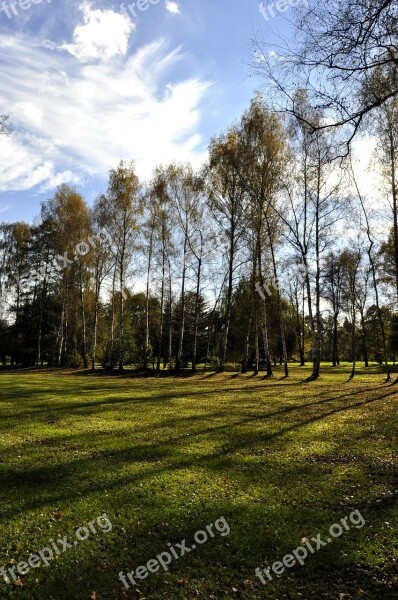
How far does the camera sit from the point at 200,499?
273 inches

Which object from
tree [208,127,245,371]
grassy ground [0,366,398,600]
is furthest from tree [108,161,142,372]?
grassy ground [0,366,398,600]

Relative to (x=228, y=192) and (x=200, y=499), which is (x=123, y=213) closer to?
(x=228, y=192)

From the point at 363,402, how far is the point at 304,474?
423 inches

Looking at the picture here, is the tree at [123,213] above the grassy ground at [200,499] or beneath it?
above

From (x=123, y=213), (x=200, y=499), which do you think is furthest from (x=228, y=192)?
(x=200, y=499)

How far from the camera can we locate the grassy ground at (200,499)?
15.8ft

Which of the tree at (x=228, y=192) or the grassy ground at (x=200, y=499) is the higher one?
the tree at (x=228, y=192)

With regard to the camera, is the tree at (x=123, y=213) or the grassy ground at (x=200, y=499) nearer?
the grassy ground at (x=200, y=499)

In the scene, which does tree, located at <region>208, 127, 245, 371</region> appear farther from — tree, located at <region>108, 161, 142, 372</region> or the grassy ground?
the grassy ground

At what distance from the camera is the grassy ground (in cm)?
482

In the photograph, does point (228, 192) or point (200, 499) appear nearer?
point (200, 499)

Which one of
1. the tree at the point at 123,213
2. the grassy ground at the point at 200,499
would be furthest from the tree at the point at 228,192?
the grassy ground at the point at 200,499

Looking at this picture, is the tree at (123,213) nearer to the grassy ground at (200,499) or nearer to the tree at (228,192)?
the tree at (228,192)

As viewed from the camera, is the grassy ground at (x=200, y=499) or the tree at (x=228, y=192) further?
the tree at (x=228, y=192)
